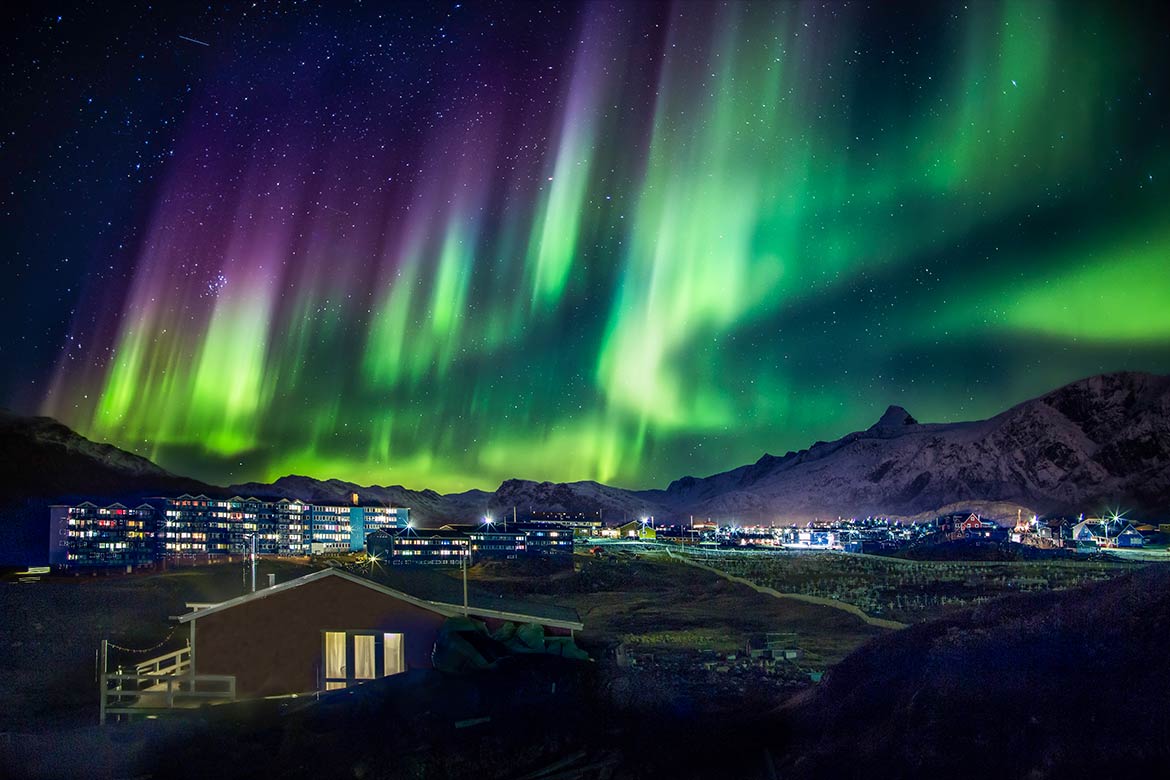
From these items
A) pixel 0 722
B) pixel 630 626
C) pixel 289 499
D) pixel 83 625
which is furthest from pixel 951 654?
pixel 289 499

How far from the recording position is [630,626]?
51.6m

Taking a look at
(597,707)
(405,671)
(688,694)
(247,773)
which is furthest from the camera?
(688,694)

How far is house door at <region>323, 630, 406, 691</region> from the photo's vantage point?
24.4 m

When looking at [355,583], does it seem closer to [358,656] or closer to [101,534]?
[358,656]

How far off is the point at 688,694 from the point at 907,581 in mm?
55083

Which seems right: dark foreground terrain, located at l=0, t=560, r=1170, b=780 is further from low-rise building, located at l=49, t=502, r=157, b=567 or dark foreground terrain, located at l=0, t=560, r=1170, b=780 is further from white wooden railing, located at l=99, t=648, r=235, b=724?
low-rise building, located at l=49, t=502, r=157, b=567

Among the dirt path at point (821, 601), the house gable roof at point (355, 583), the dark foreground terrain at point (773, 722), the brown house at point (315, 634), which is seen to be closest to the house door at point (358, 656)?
the brown house at point (315, 634)

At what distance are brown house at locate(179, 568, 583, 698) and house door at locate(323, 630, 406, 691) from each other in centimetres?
3

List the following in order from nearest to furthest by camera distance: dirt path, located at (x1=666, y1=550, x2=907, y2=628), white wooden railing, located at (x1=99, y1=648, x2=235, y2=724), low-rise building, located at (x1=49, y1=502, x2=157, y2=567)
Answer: white wooden railing, located at (x1=99, y1=648, x2=235, y2=724) < dirt path, located at (x1=666, y1=550, x2=907, y2=628) < low-rise building, located at (x1=49, y1=502, x2=157, y2=567)

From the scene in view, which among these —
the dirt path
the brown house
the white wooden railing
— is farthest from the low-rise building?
the white wooden railing

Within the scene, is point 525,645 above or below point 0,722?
above

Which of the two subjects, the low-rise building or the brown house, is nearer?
the brown house

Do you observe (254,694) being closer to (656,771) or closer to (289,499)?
(656,771)

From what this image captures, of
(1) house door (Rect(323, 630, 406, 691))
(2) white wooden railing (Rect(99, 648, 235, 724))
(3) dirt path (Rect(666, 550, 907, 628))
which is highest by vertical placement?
(1) house door (Rect(323, 630, 406, 691))
